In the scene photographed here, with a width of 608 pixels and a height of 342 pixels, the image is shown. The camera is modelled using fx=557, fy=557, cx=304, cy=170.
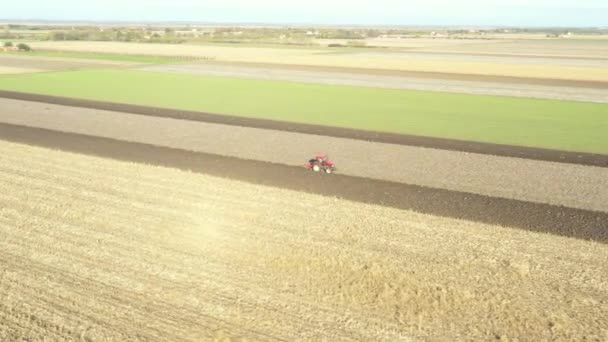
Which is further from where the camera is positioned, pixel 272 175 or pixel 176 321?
pixel 272 175

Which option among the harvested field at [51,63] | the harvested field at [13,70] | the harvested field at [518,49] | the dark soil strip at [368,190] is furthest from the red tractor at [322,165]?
the harvested field at [518,49]

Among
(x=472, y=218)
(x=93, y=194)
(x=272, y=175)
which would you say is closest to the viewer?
(x=472, y=218)

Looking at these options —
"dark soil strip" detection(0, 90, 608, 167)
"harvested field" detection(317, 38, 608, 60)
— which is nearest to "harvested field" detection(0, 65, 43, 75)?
"dark soil strip" detection(0, 90, 608, 167)

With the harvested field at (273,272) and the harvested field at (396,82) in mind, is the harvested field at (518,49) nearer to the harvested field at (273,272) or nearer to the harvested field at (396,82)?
the harvested field at (396,82)

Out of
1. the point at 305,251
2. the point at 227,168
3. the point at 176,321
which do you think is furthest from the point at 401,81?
the point at 176,321

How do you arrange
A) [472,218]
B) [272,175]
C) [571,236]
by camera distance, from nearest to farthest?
[571,236]
[472,218]
[272,175]

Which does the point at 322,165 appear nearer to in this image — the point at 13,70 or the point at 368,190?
the point at 368,190

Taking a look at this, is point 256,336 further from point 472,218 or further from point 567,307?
point 472,218
